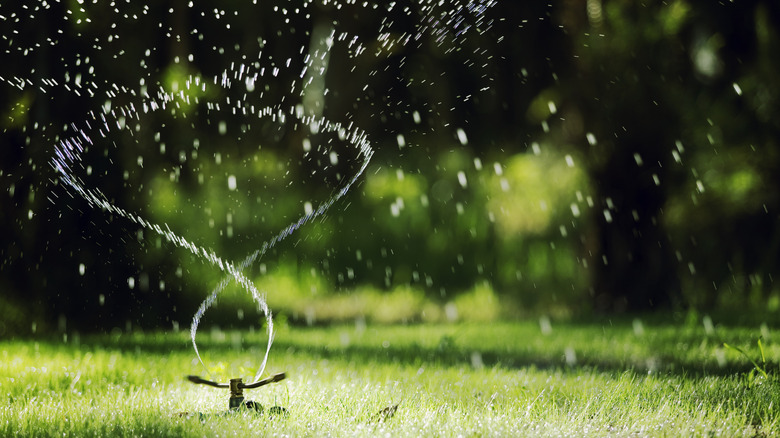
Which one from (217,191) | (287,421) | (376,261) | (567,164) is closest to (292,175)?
(217,191)

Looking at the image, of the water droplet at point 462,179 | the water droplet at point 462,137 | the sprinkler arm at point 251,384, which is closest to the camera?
the sprinkler arm at point 251,384

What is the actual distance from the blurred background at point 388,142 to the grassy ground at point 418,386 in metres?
1.37

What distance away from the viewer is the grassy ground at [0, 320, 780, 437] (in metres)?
3.08

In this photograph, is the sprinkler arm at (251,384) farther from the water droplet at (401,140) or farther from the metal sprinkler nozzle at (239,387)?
Result: the water droplet at (401,140)

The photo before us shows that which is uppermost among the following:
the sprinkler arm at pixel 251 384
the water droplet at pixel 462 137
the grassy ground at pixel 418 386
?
the water droplet at pixel 462 137

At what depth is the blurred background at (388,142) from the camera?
7.07 m

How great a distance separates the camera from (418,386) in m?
3.90

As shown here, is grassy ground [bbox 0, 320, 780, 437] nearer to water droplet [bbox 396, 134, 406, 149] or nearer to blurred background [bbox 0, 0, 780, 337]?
blurred background [bbox 0, 0, 780, 337]

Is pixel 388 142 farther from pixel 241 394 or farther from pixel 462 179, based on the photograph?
pixel 241 394

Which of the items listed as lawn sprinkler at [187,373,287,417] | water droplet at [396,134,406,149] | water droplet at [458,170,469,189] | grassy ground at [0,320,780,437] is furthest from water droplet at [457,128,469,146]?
lawn sprinkler at [187,373,287,417]

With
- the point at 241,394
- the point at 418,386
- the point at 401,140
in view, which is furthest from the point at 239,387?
the point at 401,140

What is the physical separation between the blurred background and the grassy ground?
4.48 feet

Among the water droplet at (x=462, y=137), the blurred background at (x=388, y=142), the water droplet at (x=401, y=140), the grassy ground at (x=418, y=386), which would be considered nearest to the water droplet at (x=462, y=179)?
the blurred background at (x=388, y=142)

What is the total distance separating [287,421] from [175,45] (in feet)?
19.6
